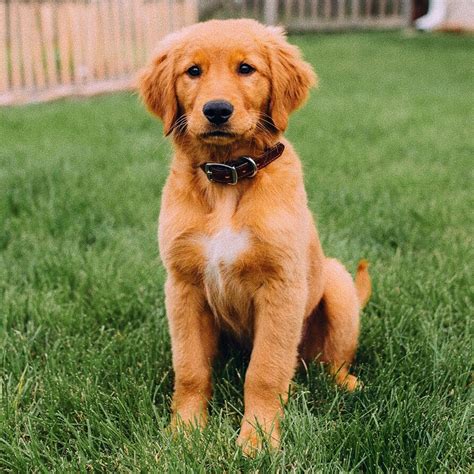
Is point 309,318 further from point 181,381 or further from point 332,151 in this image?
point 332,151

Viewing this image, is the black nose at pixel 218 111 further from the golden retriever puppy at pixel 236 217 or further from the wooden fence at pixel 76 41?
the wooden fence at pixel 76 41

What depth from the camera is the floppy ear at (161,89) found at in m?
2.16

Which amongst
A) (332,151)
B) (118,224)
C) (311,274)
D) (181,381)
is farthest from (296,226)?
(332,151)

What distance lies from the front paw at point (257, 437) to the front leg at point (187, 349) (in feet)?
0.59

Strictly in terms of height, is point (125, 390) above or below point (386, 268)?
above

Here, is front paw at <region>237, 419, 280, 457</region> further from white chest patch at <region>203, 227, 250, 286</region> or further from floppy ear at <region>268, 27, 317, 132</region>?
floppy ear at <region>268, 27, 317, 132</region>

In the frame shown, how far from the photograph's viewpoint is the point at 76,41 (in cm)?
880

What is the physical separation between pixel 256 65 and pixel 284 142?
0.86 ft

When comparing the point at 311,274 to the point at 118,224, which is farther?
the point at 118,224

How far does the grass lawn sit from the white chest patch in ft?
1.43

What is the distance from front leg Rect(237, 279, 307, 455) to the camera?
1954mm

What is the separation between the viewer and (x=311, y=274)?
2188 mm

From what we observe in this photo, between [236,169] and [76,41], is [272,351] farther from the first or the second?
[76,41]

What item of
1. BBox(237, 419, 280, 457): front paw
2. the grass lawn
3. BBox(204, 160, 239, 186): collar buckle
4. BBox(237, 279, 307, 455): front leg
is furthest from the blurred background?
BBox(237, 419, 280, 457): front paw
